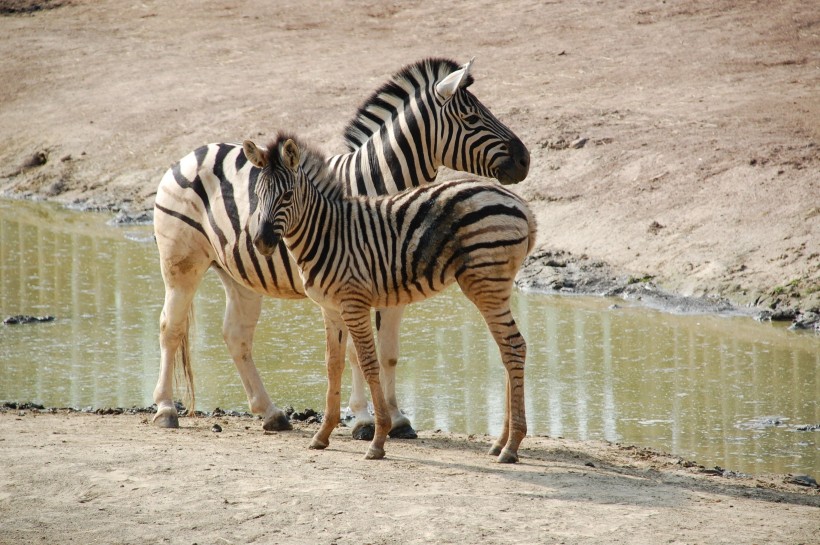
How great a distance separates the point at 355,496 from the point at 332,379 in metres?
1.41

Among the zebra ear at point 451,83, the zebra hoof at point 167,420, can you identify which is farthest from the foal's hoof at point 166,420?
the zebra ear at point 451,83

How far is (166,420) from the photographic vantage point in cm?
793

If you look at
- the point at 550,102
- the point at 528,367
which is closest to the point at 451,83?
the point at 528,367

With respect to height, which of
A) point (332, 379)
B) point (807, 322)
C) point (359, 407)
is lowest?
point (359, 407)

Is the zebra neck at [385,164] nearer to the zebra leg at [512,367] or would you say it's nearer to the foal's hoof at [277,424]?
the zebra leg at [512,367]

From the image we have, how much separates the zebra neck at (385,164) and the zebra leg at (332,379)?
111cm

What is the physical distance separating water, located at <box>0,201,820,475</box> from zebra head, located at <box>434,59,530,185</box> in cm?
204

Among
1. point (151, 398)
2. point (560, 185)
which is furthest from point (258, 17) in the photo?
point (151, 398)

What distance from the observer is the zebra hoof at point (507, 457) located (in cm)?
681

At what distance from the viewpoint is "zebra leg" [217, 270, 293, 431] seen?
8094mm

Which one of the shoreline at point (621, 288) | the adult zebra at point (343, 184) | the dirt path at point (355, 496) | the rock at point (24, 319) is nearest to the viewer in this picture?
the dirt path at point (355, 496)

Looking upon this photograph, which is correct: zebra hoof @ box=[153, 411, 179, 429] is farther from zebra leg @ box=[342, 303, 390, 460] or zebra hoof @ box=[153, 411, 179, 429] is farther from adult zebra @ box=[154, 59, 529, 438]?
zebra leg @ box=[342, 303, 390, 460]

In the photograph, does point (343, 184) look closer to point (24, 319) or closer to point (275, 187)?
point (275, 187)

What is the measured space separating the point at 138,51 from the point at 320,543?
2060 cm
